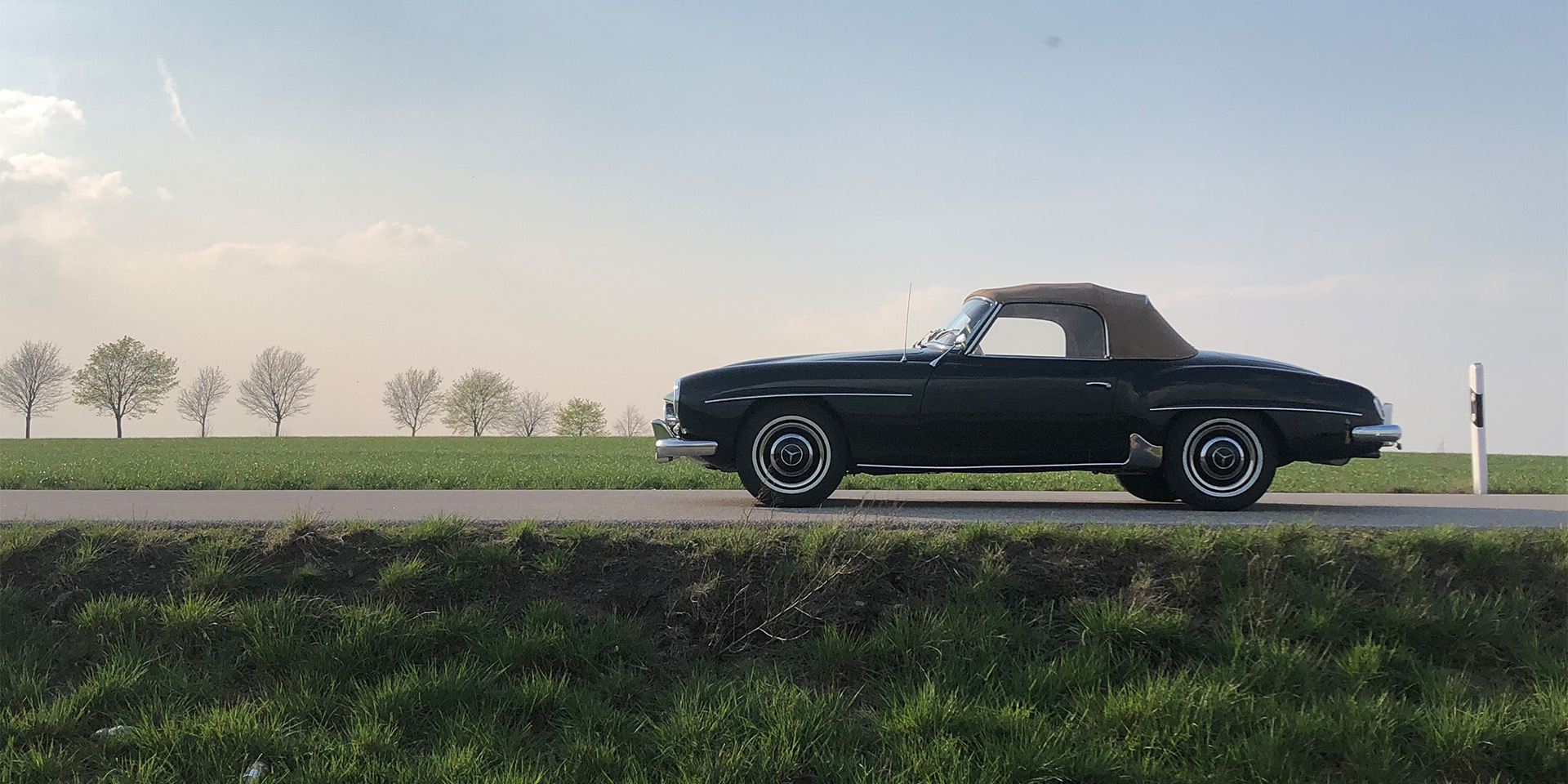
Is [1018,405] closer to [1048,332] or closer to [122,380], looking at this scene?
[1048,332]

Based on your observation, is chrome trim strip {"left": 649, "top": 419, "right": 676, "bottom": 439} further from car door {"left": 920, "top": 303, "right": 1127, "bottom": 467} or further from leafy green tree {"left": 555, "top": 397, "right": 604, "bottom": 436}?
leafy green tree {"left": 555, "top": 397, "right": 604, "bottom": 436}

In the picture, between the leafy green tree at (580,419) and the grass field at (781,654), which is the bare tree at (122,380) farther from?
the grass field at (781,654)

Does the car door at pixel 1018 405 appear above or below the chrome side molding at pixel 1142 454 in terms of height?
above

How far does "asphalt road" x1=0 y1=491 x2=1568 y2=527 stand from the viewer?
7.22 m

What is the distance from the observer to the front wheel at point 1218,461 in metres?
8.20

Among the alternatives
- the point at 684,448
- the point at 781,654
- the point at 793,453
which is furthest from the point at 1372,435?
the point at 781,654

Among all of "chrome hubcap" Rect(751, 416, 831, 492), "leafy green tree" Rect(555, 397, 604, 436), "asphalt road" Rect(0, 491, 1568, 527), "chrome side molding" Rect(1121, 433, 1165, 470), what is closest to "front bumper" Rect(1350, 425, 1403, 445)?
"asphalt road" Rect(0, 491, 1568, 527)

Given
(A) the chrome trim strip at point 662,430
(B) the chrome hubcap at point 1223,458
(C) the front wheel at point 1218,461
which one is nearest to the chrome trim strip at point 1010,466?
(C) the front wheel at point 1218,461

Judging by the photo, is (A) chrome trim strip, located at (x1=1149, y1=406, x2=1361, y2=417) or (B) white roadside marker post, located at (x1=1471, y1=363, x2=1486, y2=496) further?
(B) white roadside marker post, located at (x1=1471, y1=363, x2=1486, y2=496)

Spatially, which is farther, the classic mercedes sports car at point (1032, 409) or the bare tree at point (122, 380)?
the bare tree at point (122, 380)

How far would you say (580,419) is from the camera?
5703cm

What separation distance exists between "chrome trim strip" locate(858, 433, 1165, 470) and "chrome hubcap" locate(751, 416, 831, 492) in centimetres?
35

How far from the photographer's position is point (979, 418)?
7.86m

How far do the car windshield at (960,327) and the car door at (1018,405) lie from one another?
14 cm
